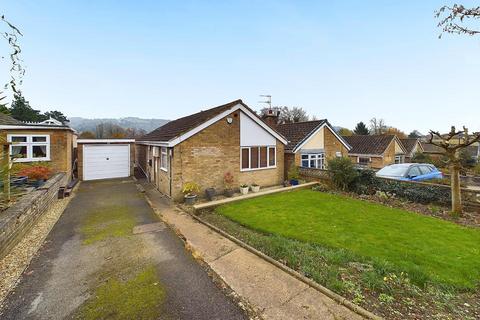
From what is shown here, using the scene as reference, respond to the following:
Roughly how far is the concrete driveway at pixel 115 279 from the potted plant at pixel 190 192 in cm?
282

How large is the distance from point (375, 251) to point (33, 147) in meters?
17.7

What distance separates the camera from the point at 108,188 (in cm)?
1383

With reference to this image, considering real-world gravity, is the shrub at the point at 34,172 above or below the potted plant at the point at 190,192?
above

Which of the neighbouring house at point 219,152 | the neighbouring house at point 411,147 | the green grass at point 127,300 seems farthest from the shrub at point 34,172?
the neighbouring house at point 411,147

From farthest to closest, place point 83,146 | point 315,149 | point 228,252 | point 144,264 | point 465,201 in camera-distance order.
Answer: point 315,149
point 83,146
point 465,201
point 228,252
point 144,264

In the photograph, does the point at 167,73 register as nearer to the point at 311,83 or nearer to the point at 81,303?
the point at 311,83

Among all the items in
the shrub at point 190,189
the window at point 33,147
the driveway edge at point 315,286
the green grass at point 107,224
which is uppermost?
the window at point 33,147

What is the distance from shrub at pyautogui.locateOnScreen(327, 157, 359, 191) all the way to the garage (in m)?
15.7

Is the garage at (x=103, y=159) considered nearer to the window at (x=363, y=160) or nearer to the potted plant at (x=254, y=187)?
the potted plant at (x=254, y=187)

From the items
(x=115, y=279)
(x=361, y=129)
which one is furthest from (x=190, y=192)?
(x=361, y=129)

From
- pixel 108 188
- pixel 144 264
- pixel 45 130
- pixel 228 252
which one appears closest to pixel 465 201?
pixel 228 252

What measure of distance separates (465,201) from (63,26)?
2043 centimetres

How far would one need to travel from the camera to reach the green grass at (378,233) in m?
4.85

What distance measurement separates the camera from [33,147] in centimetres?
1323
